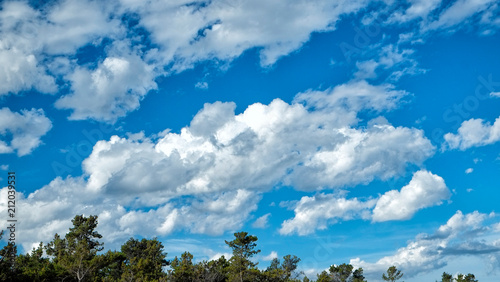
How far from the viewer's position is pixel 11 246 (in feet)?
226

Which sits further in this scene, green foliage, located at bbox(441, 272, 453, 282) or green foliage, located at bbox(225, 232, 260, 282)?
green foliage, located at bbox(441, 272, 453, 282)

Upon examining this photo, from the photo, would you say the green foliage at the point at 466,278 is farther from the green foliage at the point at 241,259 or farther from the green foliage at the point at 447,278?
the green foliage at the point at 241,259

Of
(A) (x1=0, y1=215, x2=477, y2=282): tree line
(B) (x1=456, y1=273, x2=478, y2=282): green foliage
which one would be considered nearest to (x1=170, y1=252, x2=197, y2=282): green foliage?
(A) (x1=0, y1=215, x2=477, y2=282): tree line

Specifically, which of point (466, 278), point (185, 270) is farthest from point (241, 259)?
point (466, 278)

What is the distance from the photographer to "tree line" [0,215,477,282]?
72.0 m

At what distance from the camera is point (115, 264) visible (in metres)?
96.4

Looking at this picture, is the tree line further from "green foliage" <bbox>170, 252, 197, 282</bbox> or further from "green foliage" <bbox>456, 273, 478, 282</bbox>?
"green foliage" <bbox>456, 273, 478, 282</bbox>

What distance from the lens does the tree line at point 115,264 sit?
236 feet

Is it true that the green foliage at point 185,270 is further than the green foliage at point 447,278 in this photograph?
No

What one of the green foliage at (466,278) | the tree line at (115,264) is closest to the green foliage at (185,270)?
the tree line at (115,264)

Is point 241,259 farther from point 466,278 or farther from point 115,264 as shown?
point 466,278

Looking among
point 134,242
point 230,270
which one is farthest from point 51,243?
point 230,270

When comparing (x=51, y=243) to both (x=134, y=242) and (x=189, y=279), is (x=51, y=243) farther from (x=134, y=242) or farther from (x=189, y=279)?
(x=189, y=279)

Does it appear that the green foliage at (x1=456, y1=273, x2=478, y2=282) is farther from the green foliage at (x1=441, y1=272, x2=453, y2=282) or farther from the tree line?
the tree line
